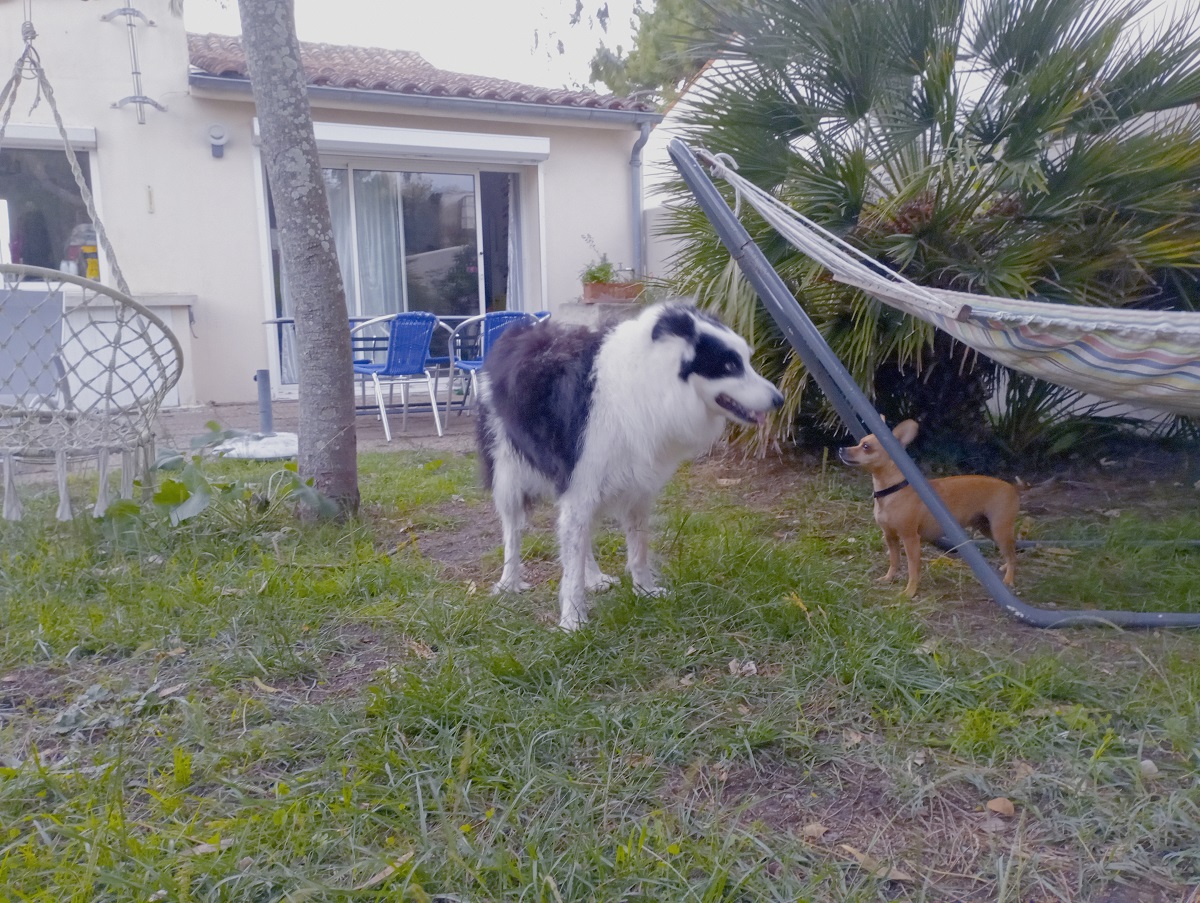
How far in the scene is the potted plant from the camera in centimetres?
873

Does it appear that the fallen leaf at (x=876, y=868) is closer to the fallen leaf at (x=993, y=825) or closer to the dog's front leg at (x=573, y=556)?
the fallen leaf at (x=993, y=825)

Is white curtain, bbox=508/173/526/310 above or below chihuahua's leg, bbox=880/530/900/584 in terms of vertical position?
above

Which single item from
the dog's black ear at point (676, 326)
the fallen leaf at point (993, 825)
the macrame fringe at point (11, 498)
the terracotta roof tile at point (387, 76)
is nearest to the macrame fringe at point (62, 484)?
the macrame fringe at point (11, 498)

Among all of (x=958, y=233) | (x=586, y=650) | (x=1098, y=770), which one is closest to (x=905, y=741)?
(x=1098, y=770)

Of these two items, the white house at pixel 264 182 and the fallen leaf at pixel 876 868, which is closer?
the fallen leaf at pixel 876 868

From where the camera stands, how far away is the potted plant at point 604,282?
8.73 metres

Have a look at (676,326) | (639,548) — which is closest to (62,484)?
(639,548)

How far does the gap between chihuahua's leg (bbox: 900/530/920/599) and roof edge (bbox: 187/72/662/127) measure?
22.5 ft

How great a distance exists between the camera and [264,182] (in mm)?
8453

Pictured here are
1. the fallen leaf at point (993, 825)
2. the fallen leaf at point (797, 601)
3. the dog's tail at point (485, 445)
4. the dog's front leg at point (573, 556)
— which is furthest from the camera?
the dog's tail at point (485, 445)

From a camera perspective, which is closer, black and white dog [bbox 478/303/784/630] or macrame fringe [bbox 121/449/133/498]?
black and white dog [bbox 478/303/784/630]

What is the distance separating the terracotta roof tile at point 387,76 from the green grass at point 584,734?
6274mm

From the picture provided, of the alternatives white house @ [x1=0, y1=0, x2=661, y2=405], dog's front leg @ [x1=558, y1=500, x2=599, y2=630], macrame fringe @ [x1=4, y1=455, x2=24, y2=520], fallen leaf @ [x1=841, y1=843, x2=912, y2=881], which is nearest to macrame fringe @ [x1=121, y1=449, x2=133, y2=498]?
macrame fringe @ [x1=4, y1=455, x2=24, y2=520]

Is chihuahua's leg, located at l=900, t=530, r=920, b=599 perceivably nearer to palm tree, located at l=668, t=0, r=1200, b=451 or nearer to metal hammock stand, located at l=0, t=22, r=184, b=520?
palm tree, located at l=668, t=0, r=1200, b=451
